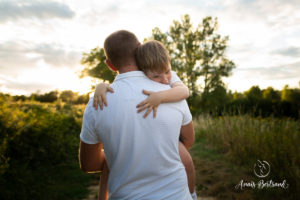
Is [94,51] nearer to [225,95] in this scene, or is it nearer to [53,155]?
[225,95]

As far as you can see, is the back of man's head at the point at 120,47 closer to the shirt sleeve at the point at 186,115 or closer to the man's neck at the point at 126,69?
the man's neck at the point at 126,69

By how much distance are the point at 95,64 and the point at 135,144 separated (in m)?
27.7

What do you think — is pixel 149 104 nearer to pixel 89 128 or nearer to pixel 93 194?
pixel 89 128

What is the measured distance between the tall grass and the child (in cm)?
303

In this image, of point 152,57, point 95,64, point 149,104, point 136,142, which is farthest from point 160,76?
point 95,64

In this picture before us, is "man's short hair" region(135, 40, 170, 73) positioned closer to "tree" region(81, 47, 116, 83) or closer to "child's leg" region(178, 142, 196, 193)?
"child's leg" region(178, 142, 196, 193)

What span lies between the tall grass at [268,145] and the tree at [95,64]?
20.3 metres

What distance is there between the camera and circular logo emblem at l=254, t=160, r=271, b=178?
4.74 meters

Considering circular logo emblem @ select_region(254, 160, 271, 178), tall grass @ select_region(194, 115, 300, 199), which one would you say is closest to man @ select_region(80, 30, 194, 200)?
tall grass @ select_region(194, 115, 300, 199)

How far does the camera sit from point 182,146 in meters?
1.99

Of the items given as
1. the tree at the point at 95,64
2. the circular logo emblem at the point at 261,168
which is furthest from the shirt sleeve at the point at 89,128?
the tree at the point at 95,64

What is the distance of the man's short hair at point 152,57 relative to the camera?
174 centimetres

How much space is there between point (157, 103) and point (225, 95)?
2817cm

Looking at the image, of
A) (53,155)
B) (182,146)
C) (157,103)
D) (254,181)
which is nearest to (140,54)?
(157,103)
